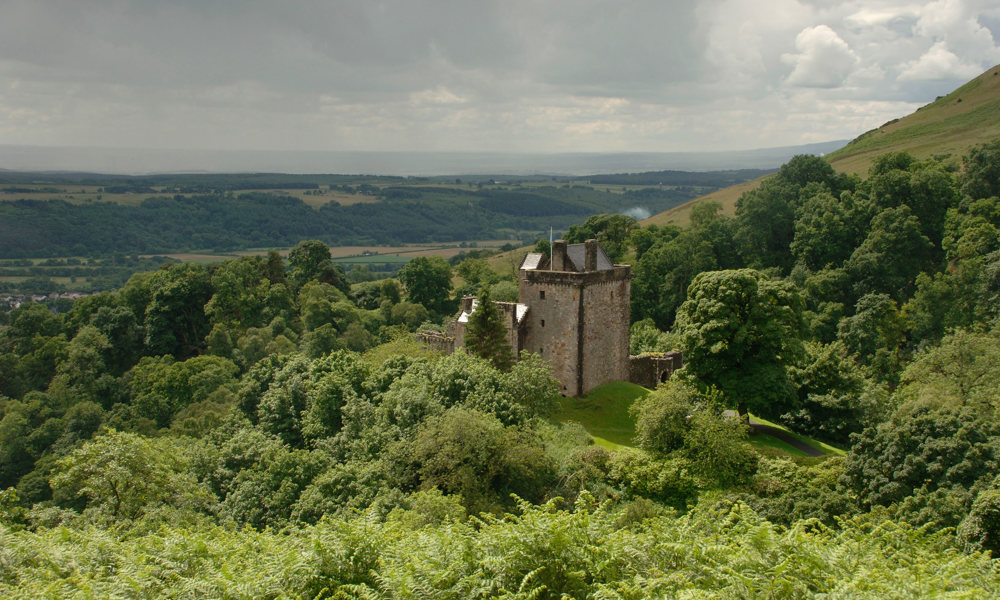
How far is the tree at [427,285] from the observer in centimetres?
8319

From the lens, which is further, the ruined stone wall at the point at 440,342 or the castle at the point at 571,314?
the ruined stone wall at the point at 440,342

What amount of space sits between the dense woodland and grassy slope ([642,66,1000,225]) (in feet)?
67.1

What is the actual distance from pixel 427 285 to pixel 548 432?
53.7 meters

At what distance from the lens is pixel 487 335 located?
1447 inches

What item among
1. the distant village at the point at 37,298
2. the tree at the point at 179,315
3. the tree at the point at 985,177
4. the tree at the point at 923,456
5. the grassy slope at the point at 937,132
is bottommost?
the distant village at the point at 37,298

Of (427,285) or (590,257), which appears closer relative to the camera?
(590,257)

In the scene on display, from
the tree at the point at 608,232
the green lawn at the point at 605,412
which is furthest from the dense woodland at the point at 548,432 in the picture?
the green lawn at the point at 605,412

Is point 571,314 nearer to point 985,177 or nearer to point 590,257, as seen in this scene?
point 590,257

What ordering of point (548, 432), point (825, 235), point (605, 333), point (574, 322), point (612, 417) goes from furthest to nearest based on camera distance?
point (825, 235) < point (605, 333) < point (574, 322) < point (612, 417) < point (548, 432)

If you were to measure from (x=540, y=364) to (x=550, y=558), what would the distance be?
2074cm

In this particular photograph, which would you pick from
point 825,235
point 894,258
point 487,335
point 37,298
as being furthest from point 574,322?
point 37,298

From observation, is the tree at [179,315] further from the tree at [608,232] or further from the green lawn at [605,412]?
the green lawn at [605,412]

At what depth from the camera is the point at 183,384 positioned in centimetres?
6072

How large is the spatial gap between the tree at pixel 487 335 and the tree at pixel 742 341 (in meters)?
9.06
